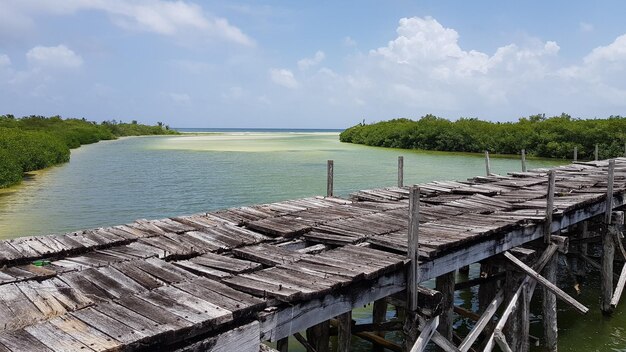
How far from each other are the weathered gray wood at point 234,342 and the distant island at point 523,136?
46810 millimetres

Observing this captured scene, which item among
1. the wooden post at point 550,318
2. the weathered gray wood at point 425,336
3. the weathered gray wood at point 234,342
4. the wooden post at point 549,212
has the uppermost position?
the wooden post at point 549,212

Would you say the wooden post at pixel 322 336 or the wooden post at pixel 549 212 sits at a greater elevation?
the wooden post at pixel 549 212

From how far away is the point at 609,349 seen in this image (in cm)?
1009

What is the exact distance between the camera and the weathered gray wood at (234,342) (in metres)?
4.64

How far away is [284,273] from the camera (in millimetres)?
6180

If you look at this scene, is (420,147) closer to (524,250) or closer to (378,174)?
(378,174)

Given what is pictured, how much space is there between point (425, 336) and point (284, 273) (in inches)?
A: 80.3

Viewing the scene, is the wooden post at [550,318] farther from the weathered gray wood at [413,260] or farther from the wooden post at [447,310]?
the weathered gray wood at [413,260]

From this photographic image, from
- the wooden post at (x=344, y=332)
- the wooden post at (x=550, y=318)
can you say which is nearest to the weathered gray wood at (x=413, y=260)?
the wooden post at (x=344, y=332)

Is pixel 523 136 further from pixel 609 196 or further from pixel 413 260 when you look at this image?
pixel 413 260

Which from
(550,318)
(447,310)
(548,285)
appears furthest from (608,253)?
(447,310)

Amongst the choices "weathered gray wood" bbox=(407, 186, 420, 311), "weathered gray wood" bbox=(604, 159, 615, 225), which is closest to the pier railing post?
"weathered gray wood" bbox=(604, 159, 615, 225)

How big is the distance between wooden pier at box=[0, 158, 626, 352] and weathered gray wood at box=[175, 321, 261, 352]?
0.04ft

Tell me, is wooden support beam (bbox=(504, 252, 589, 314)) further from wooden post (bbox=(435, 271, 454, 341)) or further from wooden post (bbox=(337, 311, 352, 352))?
wooden post (bbox=(337, 311, 352, 352))
